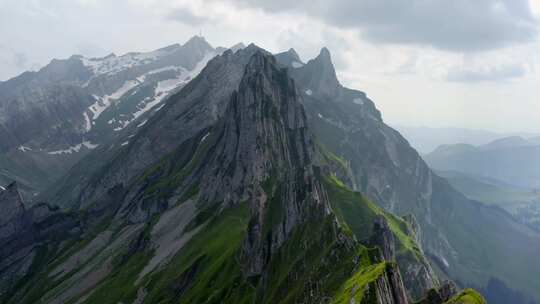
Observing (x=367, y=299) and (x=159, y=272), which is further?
(x=159, y=272)

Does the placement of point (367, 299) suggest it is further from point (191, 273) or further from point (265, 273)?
point (191, 273)

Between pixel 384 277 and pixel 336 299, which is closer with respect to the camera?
pixel 384 277

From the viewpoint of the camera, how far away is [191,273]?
16588cm

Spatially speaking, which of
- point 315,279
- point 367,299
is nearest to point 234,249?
point 315,279

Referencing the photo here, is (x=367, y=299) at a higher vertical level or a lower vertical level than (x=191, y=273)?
higher

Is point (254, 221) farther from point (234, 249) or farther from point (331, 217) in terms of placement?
point (331, 217)

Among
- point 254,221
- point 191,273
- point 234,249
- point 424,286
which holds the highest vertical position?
point 254,221

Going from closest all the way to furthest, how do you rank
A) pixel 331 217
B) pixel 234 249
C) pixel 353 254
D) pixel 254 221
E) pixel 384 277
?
1. pixel 384 277
2. pixel 353 254
3. pixel 331 217
4. pixel 254 221
5. pixel 234 249

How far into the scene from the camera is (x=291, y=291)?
88.9 meters

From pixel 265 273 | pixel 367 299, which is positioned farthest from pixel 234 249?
pixel 367 299

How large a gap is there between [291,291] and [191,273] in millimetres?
83553

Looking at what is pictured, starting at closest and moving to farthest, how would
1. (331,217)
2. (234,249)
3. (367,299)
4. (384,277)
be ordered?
(367,299) → (384,277) → (331,217) → (234,249)

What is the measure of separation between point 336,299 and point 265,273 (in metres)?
46.7

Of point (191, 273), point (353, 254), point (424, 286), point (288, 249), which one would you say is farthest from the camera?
point (424, 286)
